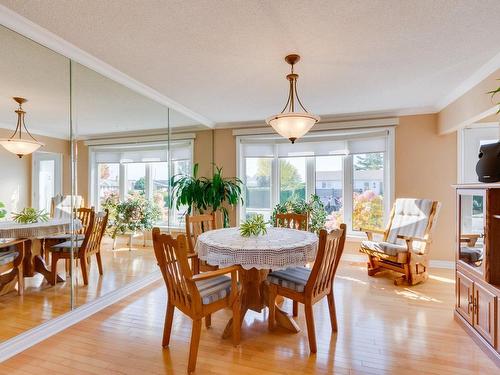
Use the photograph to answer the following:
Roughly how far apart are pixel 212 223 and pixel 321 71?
6.85ft

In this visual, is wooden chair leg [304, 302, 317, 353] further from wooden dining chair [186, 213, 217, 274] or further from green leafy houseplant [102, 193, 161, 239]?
green leafy houseplant [102, 193, 161, 239]

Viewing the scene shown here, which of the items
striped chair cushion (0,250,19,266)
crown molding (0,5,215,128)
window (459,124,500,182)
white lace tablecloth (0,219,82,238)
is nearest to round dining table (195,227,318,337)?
white lace tablecloth (0,219,82,238)

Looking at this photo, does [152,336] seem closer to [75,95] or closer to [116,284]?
[116,284]

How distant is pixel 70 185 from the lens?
2.52m

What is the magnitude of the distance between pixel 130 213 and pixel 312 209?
2.69 meters

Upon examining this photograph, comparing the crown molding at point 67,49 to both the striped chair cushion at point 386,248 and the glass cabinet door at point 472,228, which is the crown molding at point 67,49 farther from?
the glass cabinet door at point 472,228

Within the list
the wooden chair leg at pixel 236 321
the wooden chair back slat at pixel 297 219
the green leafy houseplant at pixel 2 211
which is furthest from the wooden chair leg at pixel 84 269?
the wooden chair back slat at pixel 297 219

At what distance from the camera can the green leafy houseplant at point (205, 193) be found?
14.1 ft

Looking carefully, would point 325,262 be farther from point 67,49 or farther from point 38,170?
point 67,49

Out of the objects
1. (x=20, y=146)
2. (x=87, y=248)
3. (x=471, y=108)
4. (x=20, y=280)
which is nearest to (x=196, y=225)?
(x=87, y=248)

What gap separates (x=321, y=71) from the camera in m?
2.76

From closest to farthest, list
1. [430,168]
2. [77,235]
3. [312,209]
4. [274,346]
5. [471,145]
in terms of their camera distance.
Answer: [274,346] → [77,235] → [471,145] → [430,168] → [312,209]

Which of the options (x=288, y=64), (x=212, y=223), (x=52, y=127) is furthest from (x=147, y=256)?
(x=288, y=64)

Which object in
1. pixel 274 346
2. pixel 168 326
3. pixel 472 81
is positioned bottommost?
pixel 274 346
